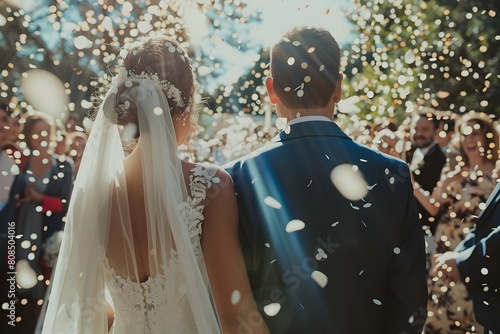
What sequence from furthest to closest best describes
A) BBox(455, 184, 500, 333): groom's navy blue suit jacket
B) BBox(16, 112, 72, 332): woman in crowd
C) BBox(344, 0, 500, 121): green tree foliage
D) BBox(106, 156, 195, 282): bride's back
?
BBox(344, 0, 500, 121): green tree foliage, BBox(16, 112, 72, 332): woman in crowd, BBox(455, 184, 500, 333): groom's navy blue suit jacket, BBox(106, 156, 195, 282): bride's back

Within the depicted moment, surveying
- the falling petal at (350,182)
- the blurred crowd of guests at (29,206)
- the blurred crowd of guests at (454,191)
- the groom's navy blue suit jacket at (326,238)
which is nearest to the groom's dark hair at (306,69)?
the groom's navy blue suit jacket at (326,238)

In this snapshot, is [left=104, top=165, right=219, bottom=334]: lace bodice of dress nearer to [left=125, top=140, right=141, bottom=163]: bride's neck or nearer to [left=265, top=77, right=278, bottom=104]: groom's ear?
[left=125, top=140, right=141, bottom=163]: bride's neck

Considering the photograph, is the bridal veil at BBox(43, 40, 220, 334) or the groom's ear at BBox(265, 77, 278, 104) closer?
the bridal veil at BBox(43, 40, 220, 334)

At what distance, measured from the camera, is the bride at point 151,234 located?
105 inches

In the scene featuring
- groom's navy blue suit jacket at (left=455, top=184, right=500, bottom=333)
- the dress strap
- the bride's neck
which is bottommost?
groom's navy blue suit jacket at (left=455, top=184, right=500, bottom=333)

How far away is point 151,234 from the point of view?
2.66 m

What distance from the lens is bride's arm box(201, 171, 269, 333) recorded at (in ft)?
8.79

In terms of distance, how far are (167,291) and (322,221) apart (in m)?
0.66

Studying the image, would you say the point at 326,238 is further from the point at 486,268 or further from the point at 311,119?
the point at 486,268

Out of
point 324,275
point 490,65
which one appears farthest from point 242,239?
point 490,65

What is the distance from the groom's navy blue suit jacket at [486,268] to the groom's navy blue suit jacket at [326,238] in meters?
0.79

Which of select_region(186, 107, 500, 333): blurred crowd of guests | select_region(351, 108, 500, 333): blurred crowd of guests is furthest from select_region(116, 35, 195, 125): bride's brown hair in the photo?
select_region(351, 108, 500, 333): blurred crowd of guests

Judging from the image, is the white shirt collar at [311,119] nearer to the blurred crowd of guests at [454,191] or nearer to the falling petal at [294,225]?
the falling petal at [294,225]

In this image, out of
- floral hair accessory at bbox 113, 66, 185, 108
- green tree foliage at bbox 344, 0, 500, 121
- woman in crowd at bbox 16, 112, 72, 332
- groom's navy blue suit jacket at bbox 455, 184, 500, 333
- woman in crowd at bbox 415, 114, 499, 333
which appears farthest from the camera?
green tree foliage at bbox 344, 0, 500, 121
